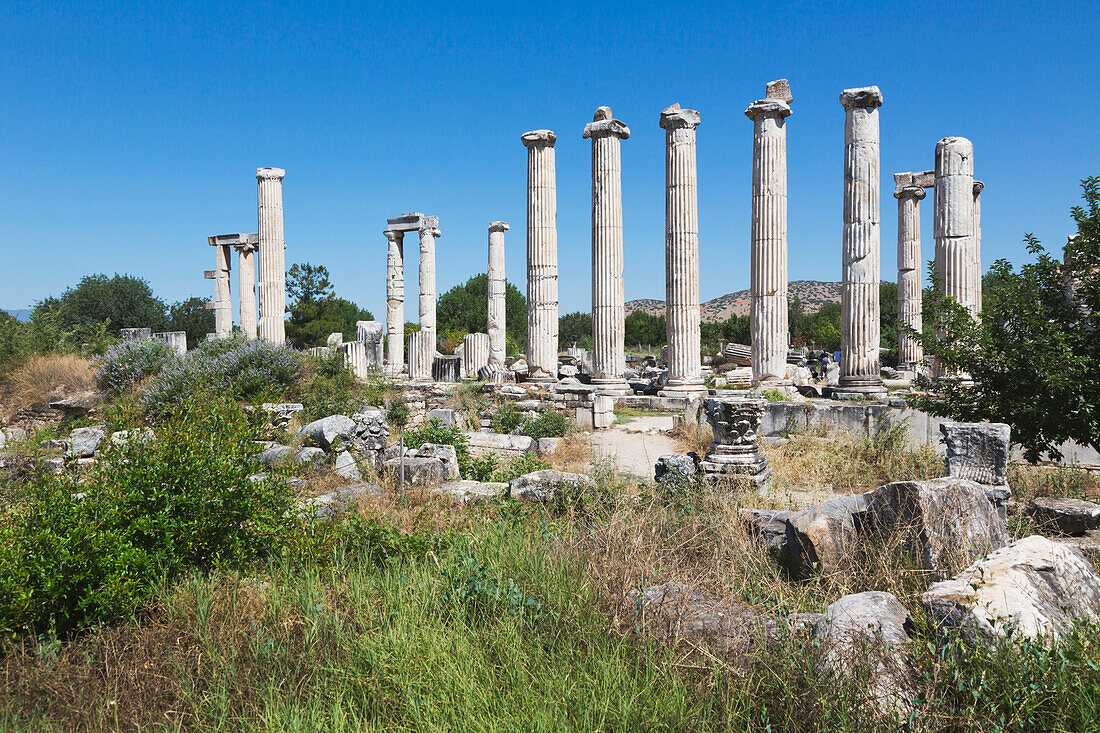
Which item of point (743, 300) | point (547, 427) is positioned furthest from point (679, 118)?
point (743, 300)

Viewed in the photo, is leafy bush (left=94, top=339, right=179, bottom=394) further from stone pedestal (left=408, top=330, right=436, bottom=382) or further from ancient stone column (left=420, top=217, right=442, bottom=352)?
ancient stone column (left=420, top=217, right=442, bottom=352)

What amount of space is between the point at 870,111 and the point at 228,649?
18.3 metres

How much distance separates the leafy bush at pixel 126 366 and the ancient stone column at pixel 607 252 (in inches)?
434

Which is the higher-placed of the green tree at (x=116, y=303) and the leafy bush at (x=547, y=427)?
the green tree at (x=116, y=303)

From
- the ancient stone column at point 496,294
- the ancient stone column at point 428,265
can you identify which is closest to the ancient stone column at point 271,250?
the ancient stone column at point 428,265

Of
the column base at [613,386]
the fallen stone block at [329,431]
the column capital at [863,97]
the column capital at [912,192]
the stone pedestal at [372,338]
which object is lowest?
the fallen stone block at [329,431]

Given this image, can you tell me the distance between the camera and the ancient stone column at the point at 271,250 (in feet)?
78.8

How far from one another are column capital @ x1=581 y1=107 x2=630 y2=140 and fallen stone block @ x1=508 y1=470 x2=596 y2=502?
1369 centimetres

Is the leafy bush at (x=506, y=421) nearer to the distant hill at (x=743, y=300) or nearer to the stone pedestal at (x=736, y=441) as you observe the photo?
the stone pedestal at (x=736, y=441)

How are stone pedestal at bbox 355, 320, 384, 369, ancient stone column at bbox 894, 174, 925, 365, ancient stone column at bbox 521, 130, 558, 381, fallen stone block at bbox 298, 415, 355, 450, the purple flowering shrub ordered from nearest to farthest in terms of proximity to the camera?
fallen stone block at bbox 298, 415, 355, 450
the purple flowering shrub
ancient stone column at bbox 521, 130, 558, 381
ancient stone column at bbox 894, 174, 925, 365
stone pedestal at bbox 355, 320, 384, 369

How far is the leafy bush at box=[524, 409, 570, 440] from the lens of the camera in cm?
1355

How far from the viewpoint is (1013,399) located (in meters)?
7.35

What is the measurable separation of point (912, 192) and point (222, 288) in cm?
2916

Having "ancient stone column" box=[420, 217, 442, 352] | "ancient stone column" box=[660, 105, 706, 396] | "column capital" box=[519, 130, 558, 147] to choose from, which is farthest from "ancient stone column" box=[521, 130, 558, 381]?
"ancient stone column" box=[420, 217, 442, 352]
